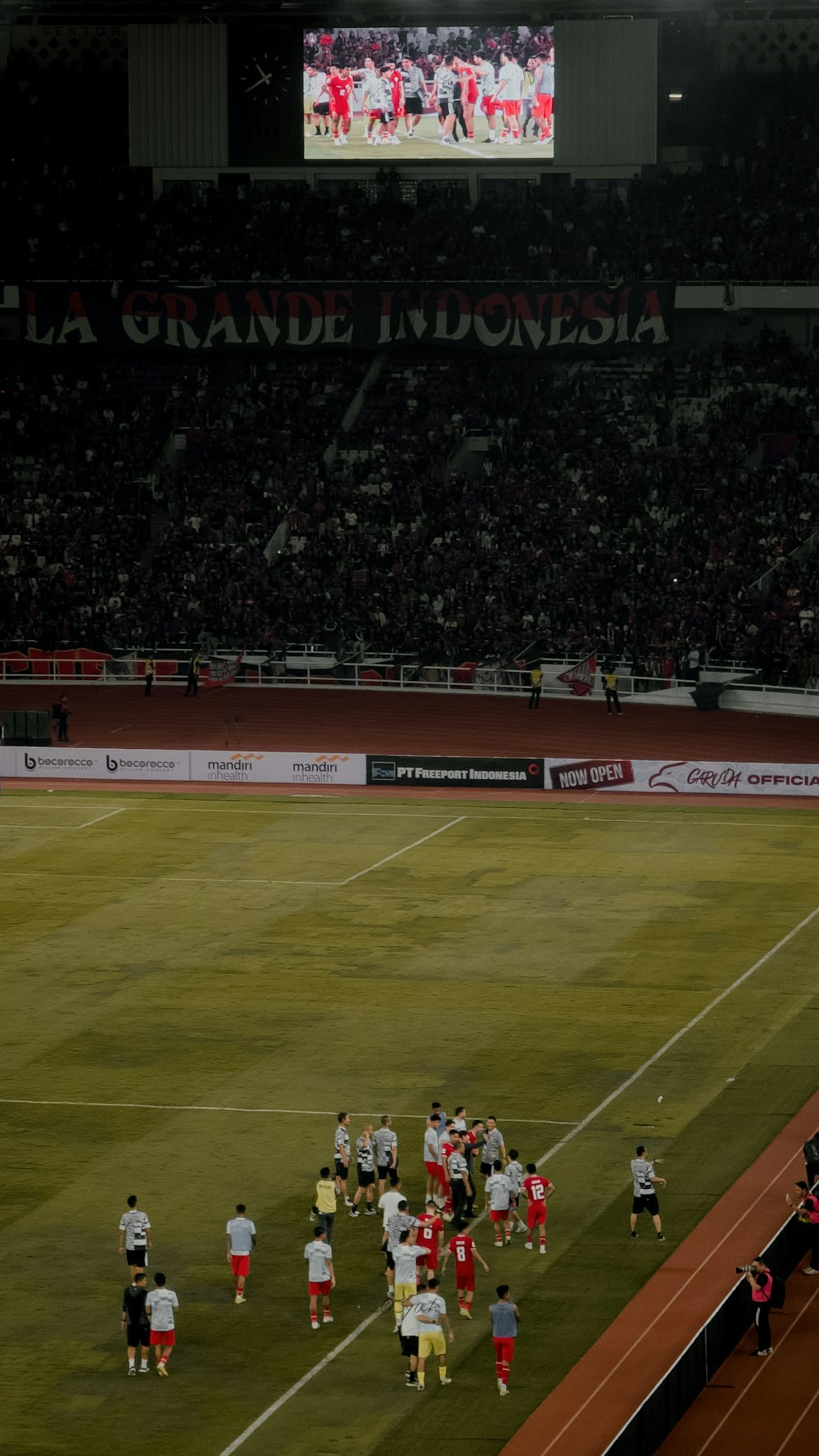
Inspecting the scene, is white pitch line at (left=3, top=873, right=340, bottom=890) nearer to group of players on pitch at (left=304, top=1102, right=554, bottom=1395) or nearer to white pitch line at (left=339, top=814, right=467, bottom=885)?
white pitch line at (left=339, top=814, right=467, bottom=885)

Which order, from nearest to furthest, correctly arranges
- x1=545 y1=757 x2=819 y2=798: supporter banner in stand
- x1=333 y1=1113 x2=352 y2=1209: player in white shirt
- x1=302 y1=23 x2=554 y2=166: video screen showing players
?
Result: 1. x1=333 y1=1113 x2=352 y2=1209: player in white shirt
2. x1=545 y1=757 x2=819 y2=798: supporter banner in stand
3. x1=302 y1=23 x2=554 y2=166: video screen showing players

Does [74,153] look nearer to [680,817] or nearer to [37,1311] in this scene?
[680,817]

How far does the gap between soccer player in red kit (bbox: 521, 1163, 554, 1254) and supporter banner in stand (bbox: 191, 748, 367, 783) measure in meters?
29.5

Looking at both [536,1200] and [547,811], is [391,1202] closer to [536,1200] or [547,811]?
[536,1200]

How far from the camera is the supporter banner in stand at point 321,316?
6956 cm

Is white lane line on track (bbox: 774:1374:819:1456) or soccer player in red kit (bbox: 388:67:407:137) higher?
soccer player in red kit (bbox: 388:67:407:137)

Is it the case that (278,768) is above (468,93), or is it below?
below

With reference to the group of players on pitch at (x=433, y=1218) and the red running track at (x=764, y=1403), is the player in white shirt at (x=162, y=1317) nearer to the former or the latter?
the group of players on pitch at (x=433, y=1218)

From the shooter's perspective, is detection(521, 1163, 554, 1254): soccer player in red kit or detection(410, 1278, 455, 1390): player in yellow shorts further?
detection(521, 1163, 554, 1254): soccer player in red kit

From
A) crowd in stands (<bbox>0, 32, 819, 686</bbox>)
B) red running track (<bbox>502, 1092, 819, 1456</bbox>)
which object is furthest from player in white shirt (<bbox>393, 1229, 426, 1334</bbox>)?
crowd in stands (<bbox>0, 32, 819, 686</bbox>)

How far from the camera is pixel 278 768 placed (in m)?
55.7

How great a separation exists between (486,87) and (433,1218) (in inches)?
2087

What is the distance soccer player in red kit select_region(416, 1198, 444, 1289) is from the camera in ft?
78.8

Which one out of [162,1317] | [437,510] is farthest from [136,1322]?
[437,510]
